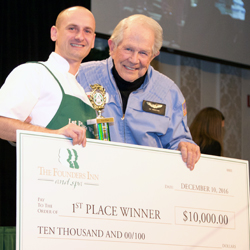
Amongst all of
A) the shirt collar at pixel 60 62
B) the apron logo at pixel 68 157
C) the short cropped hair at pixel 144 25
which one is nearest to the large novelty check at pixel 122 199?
the apron logo at pixel 68 157

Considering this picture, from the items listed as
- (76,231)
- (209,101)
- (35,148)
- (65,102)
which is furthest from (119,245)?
(209,101)

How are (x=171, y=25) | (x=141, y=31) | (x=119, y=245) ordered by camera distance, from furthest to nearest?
1. (x=171, y=25)
2. (x=141, y=31)
3. (x=119, y=245)

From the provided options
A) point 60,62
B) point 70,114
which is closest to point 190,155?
point 70,114

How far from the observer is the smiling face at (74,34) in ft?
6.17

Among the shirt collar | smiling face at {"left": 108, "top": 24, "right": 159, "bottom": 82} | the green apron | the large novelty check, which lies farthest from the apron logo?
smiling face at {"left": 108, "top": 24, "right": 159, "bottom": 82}

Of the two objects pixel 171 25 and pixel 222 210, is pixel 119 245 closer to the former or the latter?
pixel 222 210

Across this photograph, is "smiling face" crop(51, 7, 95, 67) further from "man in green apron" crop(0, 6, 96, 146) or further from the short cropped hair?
the short cropped hair

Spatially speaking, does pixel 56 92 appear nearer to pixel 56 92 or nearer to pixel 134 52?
pixel 56 92

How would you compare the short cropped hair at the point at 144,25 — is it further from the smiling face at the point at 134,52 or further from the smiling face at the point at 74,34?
the smiling face at the point at 74,34

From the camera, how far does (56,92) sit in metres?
1.68

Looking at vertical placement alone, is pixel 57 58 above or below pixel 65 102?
above

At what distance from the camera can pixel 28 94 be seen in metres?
1.59

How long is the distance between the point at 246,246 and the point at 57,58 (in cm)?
118

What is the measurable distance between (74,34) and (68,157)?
0.65 m
